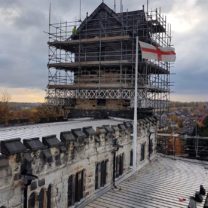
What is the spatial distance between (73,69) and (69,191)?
21921mm

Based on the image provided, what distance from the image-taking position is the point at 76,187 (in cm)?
1330

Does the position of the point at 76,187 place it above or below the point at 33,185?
below

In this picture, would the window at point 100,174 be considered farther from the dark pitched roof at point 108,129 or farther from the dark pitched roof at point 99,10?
the dark pitched roof at point 99,10

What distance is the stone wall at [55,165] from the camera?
9.22 m

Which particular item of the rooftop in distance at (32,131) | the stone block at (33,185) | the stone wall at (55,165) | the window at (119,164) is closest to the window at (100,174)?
the stone wall at (55,165)

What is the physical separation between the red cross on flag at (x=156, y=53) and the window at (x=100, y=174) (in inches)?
299

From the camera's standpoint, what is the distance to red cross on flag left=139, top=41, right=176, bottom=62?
1962 cm

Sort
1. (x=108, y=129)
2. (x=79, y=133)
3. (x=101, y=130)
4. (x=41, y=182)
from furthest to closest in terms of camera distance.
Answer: (x=108, y=129) < (x=101, y=130) < (x=79, y=133) < (x=41, y=182)

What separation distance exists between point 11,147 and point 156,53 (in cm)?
1348

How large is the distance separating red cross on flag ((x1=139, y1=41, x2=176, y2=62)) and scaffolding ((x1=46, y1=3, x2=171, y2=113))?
683 centimetres

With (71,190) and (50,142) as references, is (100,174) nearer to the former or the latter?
(71,190)

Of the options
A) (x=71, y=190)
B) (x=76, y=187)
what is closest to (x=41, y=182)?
(x=71, y=190)

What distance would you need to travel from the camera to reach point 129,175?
18.6 m

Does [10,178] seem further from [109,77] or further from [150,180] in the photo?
[109,77]
